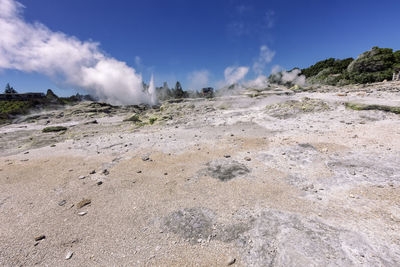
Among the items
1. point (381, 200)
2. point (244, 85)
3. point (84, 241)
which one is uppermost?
point (244, 85)

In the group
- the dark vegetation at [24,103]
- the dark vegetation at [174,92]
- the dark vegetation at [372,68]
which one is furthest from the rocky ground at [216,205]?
the dark vegetation at [174,92]

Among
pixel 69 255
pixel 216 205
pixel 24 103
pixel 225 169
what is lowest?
pixel 69 255

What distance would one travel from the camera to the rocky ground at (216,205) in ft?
10.1

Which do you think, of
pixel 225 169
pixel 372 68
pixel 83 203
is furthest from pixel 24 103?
pixel 372 68

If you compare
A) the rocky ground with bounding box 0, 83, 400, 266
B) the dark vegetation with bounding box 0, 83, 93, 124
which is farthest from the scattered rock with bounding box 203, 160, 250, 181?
the dark vegetation with bounding box 0, 83, 93, 124

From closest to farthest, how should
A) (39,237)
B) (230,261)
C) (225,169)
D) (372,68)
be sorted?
(230,261) < (39,237) < (225,169) < (372,68)

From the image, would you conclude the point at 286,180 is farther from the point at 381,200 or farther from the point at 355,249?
the point at 355,249

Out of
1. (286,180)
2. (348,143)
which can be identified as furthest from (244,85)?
(286,180)

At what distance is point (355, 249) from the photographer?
9.21ft

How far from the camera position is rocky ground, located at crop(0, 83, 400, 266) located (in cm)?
308

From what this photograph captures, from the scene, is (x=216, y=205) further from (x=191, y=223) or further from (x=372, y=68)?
(x=372, y=68)

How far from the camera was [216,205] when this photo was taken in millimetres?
4414

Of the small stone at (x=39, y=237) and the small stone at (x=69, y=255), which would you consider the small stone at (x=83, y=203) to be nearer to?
the small stone at (x=39, y=237)

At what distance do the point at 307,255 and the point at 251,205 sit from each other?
1.57 meters
